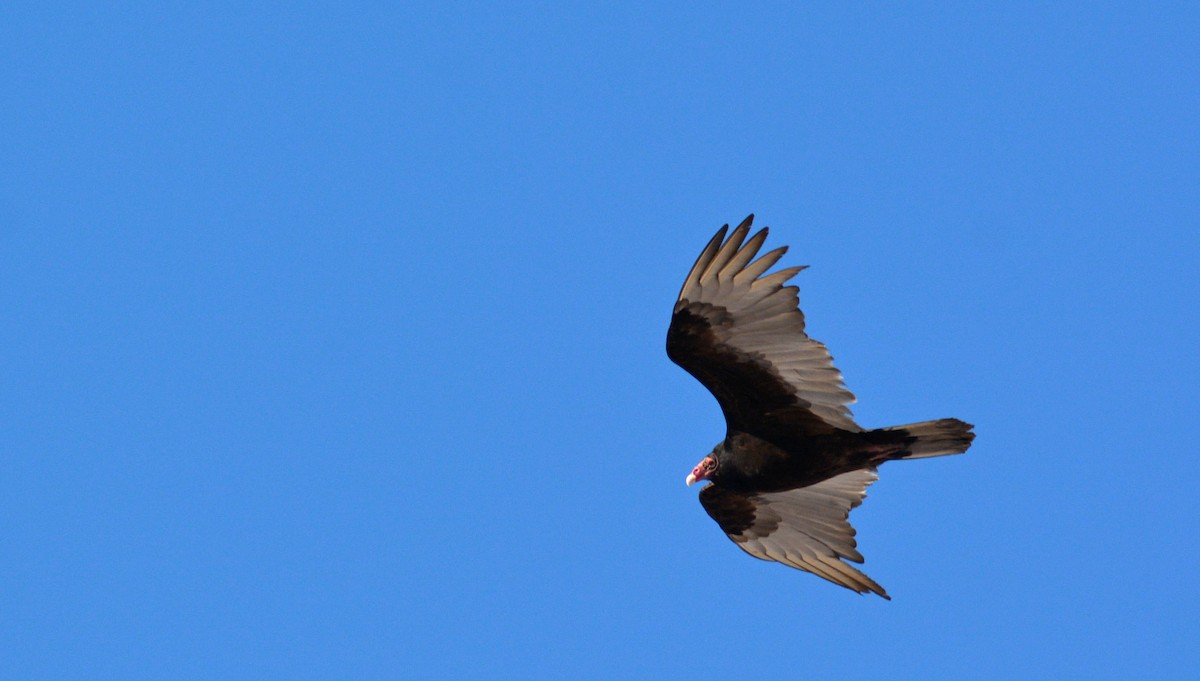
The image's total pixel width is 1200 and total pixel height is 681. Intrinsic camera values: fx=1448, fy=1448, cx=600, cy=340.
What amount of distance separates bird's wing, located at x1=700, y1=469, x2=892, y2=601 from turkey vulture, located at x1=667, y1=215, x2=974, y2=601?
2cm

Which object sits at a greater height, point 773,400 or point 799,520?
point 773,400

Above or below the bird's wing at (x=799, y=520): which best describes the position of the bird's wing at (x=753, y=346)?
above

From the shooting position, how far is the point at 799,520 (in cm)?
1137

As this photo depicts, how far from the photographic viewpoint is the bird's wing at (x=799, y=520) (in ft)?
36.8

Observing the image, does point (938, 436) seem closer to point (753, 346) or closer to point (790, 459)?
point (790, 459)

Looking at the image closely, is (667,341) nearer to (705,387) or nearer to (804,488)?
(705,387)

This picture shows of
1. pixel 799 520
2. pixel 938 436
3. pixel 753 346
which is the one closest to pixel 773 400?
pixel 753 346

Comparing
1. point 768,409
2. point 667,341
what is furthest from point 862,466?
point 667,341

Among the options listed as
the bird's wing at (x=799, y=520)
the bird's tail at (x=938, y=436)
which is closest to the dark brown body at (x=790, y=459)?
the bird's tail at (x=938, y=436)

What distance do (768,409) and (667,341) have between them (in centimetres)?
90

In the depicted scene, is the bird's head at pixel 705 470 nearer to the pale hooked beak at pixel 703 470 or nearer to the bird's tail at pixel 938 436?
the pale hooked beak at pixel 703 470

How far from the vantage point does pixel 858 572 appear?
10984mm

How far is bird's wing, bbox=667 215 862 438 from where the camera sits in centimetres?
985

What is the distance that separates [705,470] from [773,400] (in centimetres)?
94
